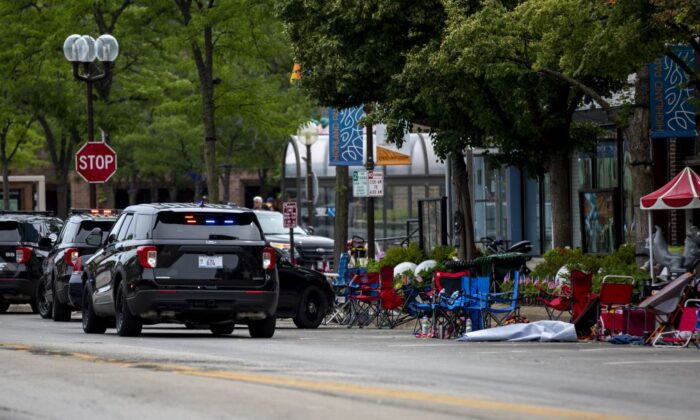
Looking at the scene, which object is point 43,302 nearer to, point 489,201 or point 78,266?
point 78,266

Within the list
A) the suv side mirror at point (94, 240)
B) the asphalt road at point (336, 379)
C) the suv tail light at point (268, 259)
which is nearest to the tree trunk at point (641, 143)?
the asphalt road at point (336, 379)

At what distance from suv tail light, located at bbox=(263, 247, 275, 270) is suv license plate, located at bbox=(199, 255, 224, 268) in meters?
0.60

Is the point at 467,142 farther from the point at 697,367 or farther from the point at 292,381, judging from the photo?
the point at 292,381

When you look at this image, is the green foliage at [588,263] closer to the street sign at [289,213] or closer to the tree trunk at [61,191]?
the street sign at [289,213]

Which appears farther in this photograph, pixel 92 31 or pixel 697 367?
pixel 92 31

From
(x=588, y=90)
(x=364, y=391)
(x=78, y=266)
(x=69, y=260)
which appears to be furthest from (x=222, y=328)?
(x=364, y=391)

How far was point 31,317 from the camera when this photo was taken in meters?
31.0

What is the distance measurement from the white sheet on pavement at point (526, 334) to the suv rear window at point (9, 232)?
40.5 feet

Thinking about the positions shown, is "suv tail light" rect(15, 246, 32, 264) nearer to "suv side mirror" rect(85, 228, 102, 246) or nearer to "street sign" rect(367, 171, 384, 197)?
"street sign" rect(367, 171, 384, 197)

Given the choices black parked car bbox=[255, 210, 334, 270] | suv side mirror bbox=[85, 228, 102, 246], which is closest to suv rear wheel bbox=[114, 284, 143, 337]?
suv side mirror bbox=[85, 228, 102, 246]

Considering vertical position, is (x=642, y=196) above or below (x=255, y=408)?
above

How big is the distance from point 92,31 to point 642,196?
20.2 meters

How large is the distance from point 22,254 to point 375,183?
284 inches

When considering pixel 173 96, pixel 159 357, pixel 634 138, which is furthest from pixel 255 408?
pixel 173 96
